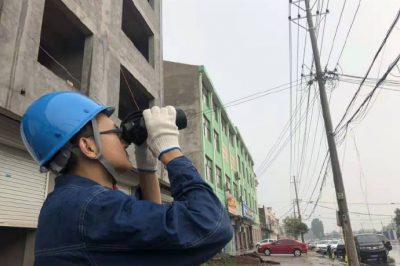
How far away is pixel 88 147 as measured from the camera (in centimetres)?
156

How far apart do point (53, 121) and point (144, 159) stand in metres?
0.51

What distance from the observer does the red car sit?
3141cm

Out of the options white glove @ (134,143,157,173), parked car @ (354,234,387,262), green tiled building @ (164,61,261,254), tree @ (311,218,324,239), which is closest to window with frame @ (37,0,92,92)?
white glove @ (134,143,157,173)

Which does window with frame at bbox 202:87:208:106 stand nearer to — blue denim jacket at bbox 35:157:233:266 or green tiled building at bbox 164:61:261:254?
green tiled building at bbox 164:61:261:254

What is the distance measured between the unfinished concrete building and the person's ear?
190 inches

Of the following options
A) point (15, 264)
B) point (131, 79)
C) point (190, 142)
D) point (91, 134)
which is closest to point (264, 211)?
point (190, 142)

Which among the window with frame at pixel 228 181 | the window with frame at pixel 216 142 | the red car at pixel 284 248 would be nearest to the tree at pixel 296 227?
the red car at pixel 284 248

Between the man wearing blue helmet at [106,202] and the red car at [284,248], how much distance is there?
32111 millimetres

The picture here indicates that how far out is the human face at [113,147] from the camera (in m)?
1.58

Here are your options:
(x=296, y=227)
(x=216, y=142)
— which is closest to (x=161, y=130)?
(x=216, y=142)

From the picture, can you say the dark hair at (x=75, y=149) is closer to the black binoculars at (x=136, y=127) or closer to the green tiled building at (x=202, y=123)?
the black binoculars at (x=136, y=127)

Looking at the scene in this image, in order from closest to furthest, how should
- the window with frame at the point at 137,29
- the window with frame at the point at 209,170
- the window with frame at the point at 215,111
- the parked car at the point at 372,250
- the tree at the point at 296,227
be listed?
the window with frame at the point at 137,29
the parked car at the point at 372,250
the window with frame at the point at 209,170
the window with frame at the point at 215,111
the tree at the point at 296,227

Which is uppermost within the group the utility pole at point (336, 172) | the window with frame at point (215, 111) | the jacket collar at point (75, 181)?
the window with frame at point (215, 111)

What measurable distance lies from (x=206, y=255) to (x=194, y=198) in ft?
0.69
